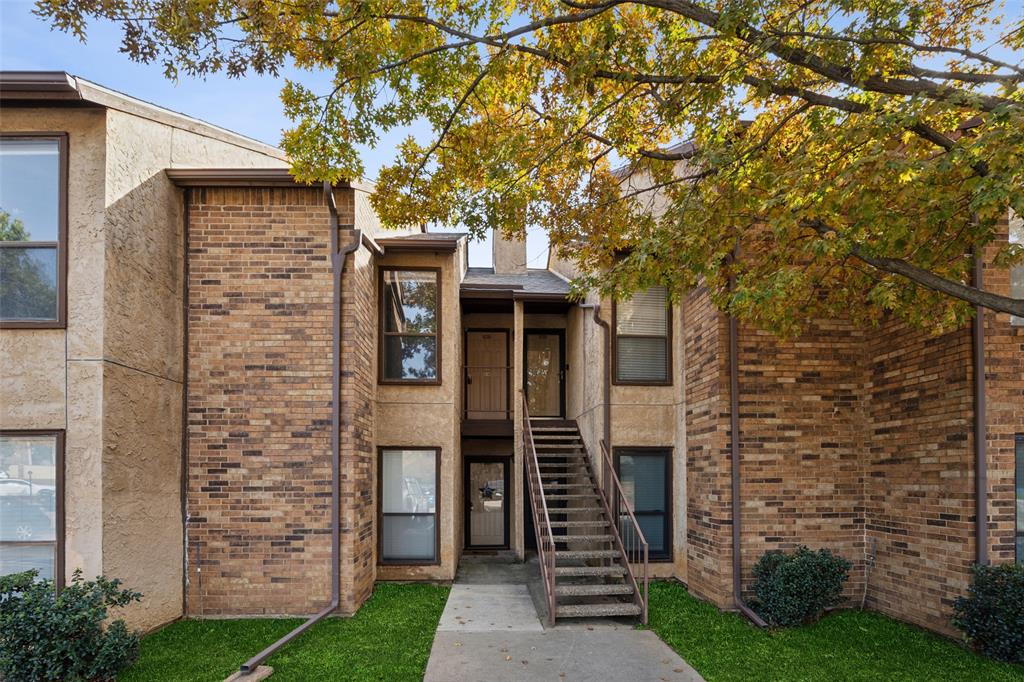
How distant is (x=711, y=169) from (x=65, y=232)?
6.70 m

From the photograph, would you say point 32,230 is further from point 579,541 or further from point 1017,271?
point 1017,271

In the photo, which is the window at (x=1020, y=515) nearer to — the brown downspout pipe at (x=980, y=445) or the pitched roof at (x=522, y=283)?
the brown downspout pipe at (x=980, y=445)

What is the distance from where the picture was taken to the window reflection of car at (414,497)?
9750 mm

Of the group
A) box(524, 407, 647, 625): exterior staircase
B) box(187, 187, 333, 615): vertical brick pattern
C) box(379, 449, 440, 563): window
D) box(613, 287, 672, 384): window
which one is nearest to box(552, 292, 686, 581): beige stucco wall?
box(613, 287, 672, 384): window

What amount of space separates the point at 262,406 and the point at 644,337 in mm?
5949

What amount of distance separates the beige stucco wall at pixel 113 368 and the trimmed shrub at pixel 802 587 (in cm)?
705

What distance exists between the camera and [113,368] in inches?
252

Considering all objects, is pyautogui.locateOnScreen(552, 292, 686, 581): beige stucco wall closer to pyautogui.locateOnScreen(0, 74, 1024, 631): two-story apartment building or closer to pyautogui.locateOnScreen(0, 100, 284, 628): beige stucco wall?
pyautogui.locateOnScreen(0, 74, 1024, 631): two-story apartment building

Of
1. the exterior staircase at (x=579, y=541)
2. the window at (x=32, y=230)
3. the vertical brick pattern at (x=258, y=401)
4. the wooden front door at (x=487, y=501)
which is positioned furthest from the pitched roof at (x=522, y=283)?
the window at (x=32, y=230)

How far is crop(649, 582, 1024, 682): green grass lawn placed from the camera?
5785mm

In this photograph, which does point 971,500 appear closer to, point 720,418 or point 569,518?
point 720,418

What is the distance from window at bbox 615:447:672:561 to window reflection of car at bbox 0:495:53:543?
7.39 meters

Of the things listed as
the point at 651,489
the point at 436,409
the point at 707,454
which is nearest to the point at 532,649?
the point at 707,454

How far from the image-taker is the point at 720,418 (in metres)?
8.05
